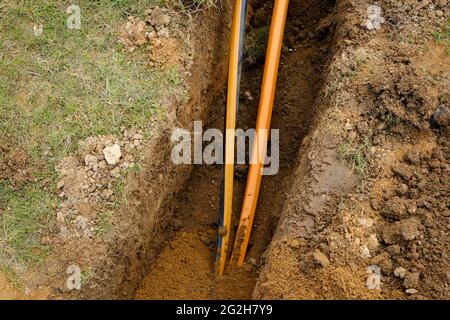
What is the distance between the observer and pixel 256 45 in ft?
14.6

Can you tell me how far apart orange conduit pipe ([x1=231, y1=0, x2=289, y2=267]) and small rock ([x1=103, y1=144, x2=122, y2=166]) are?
895 millimetres

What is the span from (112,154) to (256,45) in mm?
Answer: 1473

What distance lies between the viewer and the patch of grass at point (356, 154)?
3.52 meters

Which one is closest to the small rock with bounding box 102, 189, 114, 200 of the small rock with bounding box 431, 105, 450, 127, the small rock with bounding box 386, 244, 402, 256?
the small rock with bounding box 386, 244, 402, 256

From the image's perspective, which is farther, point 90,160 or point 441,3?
point 441,3

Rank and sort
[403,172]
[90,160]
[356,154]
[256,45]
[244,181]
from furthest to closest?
Answer: [256,45], [244,181], [90,160], [356,154], [403,172]

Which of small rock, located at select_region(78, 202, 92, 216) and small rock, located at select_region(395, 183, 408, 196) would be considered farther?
small rock, located at select_region(78, 202, 92, 216)

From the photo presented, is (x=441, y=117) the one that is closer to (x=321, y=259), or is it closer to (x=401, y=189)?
(x=401, y=189)

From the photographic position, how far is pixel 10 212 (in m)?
3.68

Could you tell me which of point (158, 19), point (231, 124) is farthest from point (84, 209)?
point (158, 19)

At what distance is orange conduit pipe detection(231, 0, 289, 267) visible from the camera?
3945mm

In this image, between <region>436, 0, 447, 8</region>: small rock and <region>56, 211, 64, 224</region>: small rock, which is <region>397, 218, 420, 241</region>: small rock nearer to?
<region>436, 0, 447, 8</region>: small rock

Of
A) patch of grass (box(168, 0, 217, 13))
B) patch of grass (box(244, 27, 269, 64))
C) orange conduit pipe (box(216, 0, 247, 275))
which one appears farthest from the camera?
patch of grass (box(244, 27, 269, 64))

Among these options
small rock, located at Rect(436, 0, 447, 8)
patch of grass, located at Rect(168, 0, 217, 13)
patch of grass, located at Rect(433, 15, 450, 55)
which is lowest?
patch of grass, located at Rect(433, 15, 450, 55)
